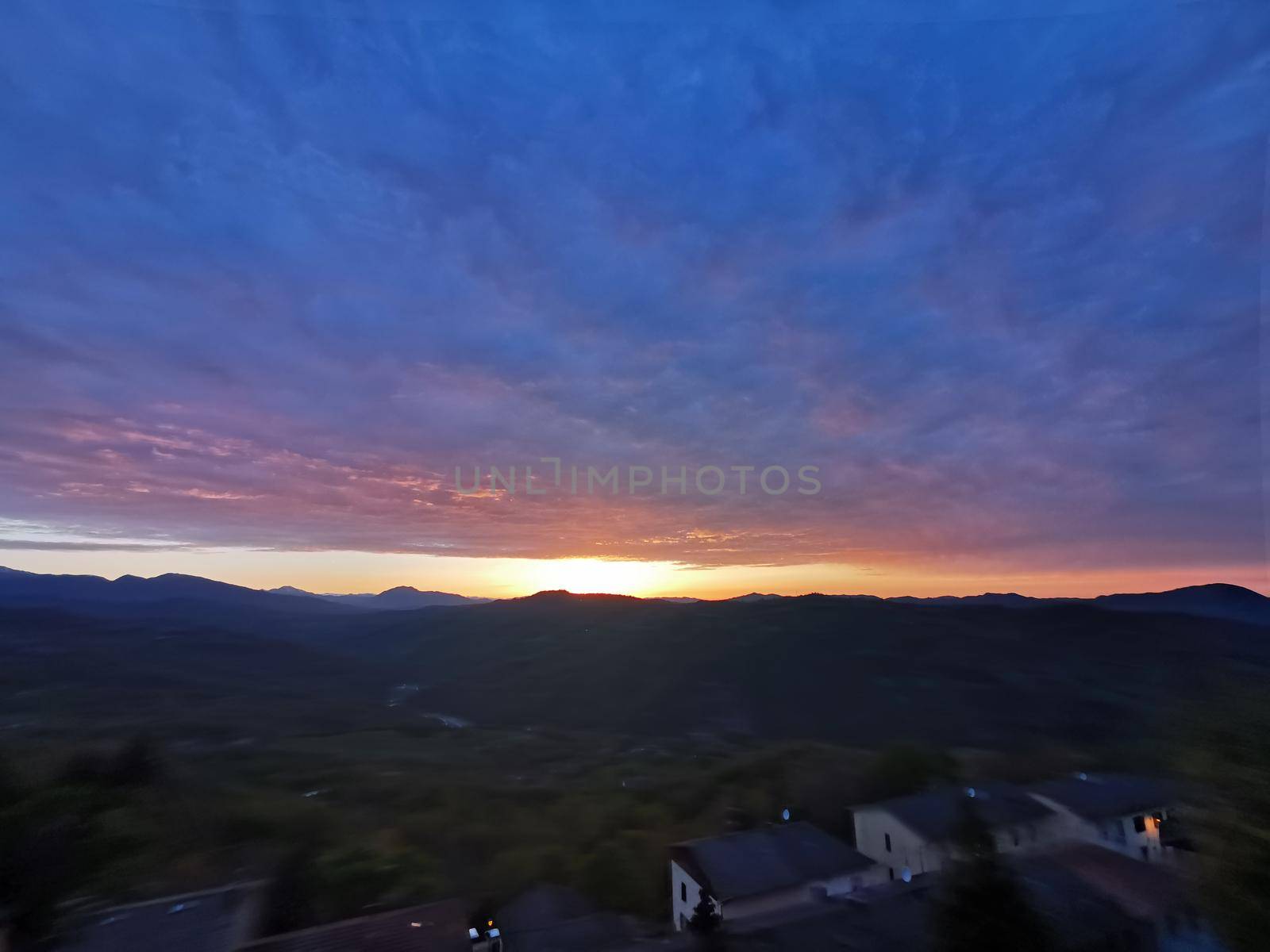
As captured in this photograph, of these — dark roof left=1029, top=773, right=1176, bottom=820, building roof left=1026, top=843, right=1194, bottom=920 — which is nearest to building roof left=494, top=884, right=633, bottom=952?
building roof left=1026, top=843, right=1194, bottom=920

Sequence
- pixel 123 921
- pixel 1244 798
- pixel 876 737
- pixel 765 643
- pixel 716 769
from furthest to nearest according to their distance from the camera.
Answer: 1. pixel 765 643
2. pixel 876 737
3. pixel 716 769
4. pixel 123 921
5. pixel 1244 798

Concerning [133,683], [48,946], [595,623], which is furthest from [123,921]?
[595,623]

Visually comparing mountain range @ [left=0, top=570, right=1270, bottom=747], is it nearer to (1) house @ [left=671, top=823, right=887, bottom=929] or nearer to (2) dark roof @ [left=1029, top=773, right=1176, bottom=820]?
(2) dark roof @ [left=1029, top=773, right=1176, bottom=820]

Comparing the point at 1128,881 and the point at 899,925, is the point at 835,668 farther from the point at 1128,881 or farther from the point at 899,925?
the point at 899,925

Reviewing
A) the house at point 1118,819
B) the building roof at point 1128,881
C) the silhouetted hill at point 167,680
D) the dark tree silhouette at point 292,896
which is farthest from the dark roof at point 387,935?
the silhouetted hill at point 167,680

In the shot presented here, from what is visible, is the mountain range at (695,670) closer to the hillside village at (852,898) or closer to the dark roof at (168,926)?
the hillside village at (852,898)

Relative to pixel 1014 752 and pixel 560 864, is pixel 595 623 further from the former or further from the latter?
pixel 560 864

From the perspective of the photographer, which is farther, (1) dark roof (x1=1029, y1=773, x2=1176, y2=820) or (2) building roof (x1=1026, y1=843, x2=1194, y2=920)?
(1) dark roof (x1=1029, y1=773, x2=1176, y2=820)
